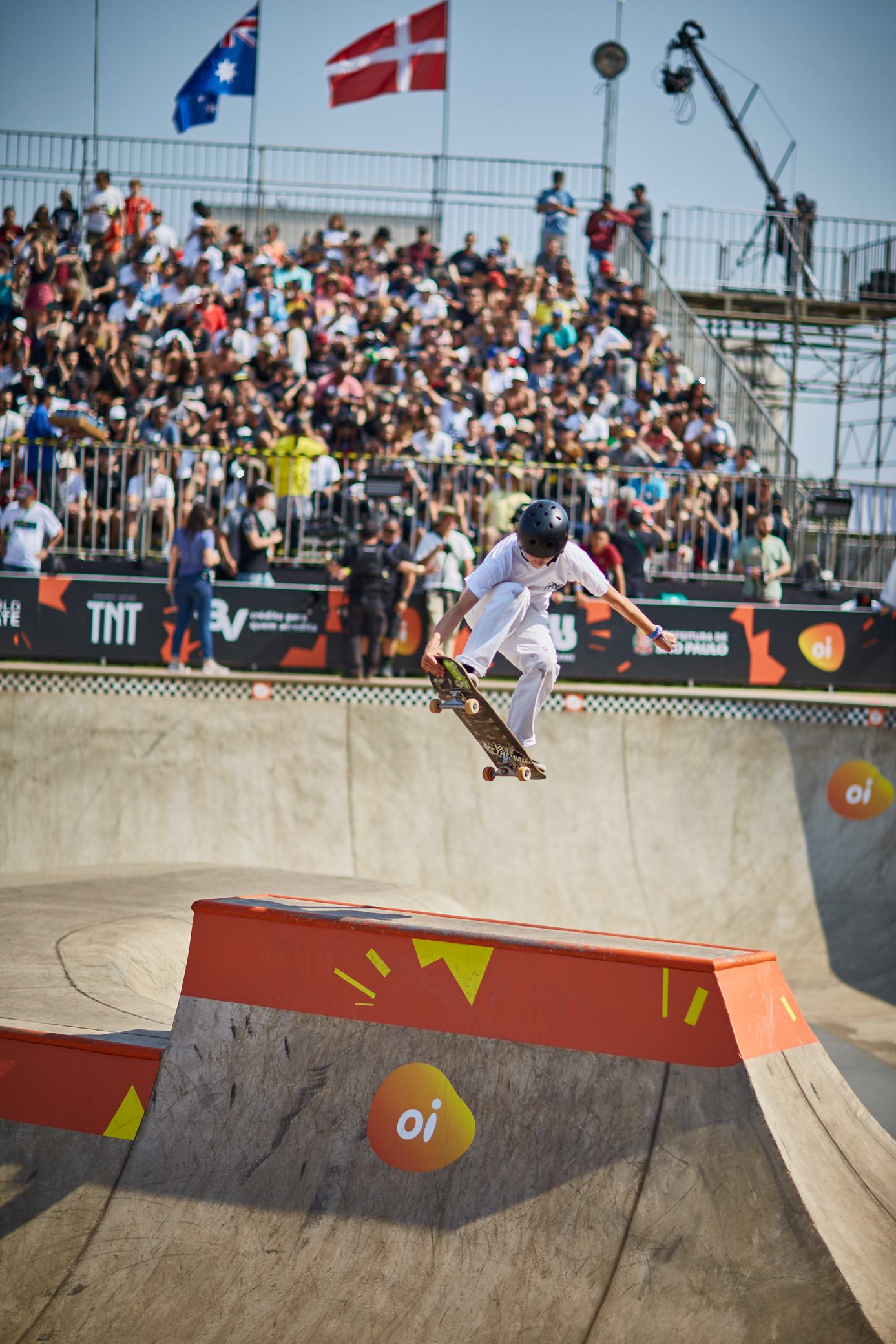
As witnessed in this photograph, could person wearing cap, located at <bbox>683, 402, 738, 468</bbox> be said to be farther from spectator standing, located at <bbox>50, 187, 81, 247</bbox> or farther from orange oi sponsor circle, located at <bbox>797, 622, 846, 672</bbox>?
spectator standing, located at <bbox>50, 187, 81, 247</bbox>

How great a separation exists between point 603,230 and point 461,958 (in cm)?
1750

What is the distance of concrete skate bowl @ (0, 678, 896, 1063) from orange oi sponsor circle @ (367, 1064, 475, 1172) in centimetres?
645

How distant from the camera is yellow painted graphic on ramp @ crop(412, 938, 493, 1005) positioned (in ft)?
18.5

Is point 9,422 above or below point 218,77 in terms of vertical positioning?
below

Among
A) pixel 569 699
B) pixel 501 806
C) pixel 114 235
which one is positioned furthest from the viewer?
pixel 114 235

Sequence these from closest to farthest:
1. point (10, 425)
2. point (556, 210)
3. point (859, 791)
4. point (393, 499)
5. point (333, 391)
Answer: point (859, 791) → point (393, 499) → point (10, 425) → point (333, 391) → point (556, 210)

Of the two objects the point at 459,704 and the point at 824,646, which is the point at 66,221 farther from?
the point at 459,704

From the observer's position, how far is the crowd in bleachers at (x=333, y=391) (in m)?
13.9

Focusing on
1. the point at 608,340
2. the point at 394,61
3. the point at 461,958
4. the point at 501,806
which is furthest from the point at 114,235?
the point at 461,958

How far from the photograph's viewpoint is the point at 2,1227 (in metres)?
5.60

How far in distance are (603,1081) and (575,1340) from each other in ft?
3.53

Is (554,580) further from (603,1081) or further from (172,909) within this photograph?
(172,909)

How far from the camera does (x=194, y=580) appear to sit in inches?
503

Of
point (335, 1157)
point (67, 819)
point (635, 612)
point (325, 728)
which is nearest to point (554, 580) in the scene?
point (635, 612)
